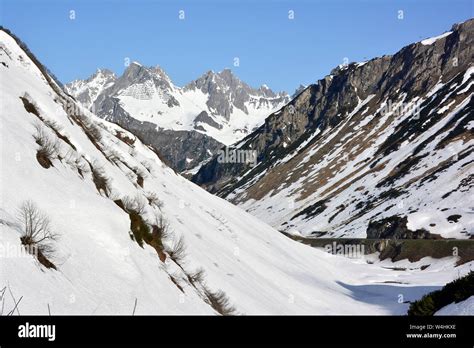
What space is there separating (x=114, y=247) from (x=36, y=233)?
3.00 m

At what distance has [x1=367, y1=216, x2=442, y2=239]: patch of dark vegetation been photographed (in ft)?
263

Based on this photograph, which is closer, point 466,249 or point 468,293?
point 468,293

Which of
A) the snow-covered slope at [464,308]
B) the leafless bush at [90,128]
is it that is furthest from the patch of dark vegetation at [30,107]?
the snow-covered slope at [464,308]

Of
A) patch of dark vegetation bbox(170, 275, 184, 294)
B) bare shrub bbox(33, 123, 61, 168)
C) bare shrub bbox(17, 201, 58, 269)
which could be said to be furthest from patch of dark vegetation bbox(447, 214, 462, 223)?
bare shrub bbox(17, 201, 58, 269)

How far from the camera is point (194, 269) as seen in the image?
66.7 feet

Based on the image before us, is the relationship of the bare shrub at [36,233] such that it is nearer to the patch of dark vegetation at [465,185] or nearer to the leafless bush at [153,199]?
the leafless bush at [153,199]

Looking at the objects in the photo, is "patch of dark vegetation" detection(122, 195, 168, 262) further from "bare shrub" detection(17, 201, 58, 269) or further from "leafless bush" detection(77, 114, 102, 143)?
"leafless bush" detection(77, 114, 102, 143)

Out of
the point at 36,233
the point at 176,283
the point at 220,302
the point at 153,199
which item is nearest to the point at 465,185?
the point at 153,199

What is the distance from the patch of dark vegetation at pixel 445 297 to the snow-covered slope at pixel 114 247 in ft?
21.9

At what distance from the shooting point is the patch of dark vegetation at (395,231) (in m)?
80.2
